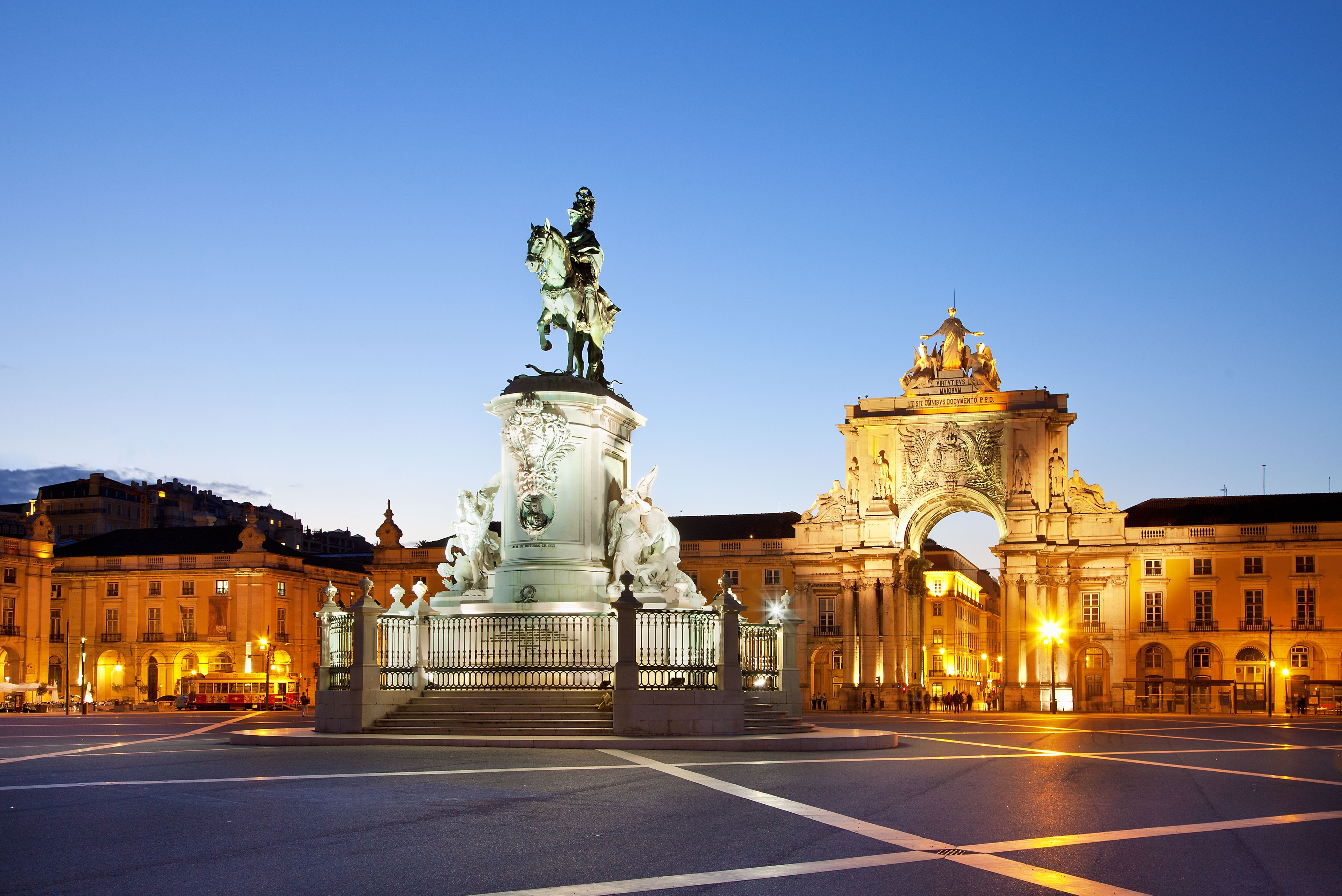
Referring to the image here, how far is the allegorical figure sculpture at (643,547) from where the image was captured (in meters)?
23.7

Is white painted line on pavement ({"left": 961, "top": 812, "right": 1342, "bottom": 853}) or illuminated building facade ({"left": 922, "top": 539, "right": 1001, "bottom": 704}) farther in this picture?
illuminated building facade ({"left": 922, "top": 539, "right": 1001, "bottom": 704})

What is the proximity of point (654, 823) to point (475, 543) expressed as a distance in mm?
14133

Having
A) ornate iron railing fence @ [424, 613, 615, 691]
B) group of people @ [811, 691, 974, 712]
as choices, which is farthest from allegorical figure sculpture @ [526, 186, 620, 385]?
group of people @ [811, 691, 974, 712]

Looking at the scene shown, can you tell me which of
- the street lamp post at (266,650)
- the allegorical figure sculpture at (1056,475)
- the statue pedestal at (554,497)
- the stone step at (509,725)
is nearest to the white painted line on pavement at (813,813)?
the stone step at (509,725)

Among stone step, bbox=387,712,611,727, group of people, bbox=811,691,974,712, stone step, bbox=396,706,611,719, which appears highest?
stone step, bbox=396,706,611,719

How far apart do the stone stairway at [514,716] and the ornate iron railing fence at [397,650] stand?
14.8 inches

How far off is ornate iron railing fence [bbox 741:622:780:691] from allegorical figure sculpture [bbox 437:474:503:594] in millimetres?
4380

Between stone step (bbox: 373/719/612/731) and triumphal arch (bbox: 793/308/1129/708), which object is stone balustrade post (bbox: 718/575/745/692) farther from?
triumphal arch (bbox: 793/308/1129/708)

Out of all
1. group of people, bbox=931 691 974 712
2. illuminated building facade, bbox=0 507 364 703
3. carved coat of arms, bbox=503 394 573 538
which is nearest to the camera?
carved coat of arms, bbox=503 394 573 538

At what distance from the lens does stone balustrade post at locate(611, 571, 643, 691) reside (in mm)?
20266

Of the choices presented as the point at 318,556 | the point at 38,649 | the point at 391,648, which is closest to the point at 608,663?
the point at 391,648

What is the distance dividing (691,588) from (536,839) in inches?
577

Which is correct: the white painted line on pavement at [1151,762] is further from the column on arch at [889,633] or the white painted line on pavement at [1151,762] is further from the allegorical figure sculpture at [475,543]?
the column on arch at [889,633]

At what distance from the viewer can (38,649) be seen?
253 ft
